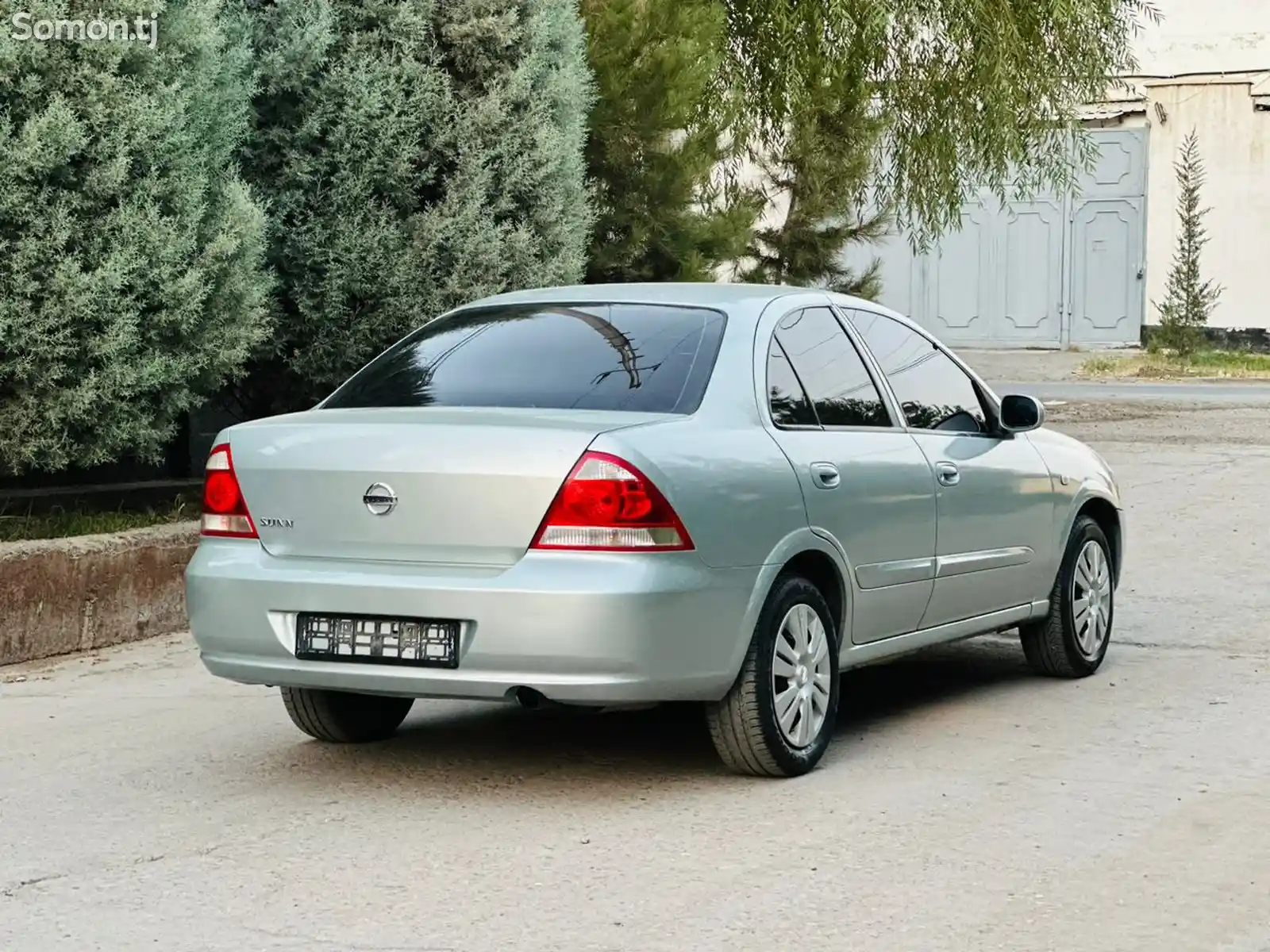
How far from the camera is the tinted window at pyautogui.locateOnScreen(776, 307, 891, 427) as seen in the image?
6.64m

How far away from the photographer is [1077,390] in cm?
2416

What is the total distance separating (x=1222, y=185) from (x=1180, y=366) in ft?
16.9

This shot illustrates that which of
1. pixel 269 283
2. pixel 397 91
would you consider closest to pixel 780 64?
pixel 397 91

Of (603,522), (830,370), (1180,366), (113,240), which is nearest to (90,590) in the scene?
(113,240)

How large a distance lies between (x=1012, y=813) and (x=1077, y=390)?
749 inches

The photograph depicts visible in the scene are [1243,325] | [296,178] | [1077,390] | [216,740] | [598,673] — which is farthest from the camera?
[1243,325]

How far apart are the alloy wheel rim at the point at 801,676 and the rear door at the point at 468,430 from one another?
765 millimetres

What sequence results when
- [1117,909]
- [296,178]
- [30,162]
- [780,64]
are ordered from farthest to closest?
[780,64] < [296,178] < [30,162] < [1117,909]

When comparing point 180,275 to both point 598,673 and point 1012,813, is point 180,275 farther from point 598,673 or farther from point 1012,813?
point 1012,813

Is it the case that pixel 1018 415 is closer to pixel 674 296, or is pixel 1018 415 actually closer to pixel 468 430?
pixel 674 296

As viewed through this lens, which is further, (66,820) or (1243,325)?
(1243,325)

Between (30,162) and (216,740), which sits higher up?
(30,162)

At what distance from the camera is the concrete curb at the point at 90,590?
844 centimetres

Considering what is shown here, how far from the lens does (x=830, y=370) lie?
22.4ft
